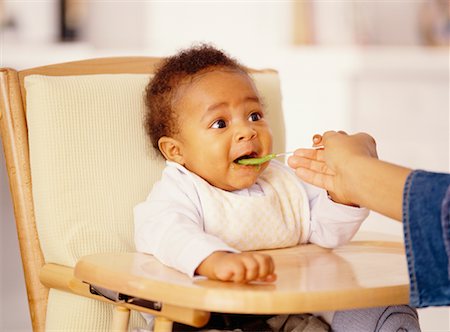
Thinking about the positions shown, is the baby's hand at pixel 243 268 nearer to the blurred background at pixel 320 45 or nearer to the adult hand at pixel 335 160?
the adult hand at pixel 335 160

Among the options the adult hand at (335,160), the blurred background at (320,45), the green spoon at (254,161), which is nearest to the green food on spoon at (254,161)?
the green spoon at (254,161)

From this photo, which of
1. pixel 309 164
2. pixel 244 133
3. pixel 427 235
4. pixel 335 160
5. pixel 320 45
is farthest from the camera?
pixel 320 45

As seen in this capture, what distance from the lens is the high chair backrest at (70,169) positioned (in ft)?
4.83

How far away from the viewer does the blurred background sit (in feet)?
10.3

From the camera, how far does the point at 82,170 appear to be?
1.50m

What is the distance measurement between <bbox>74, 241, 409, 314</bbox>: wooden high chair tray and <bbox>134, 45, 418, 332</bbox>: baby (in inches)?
3.6

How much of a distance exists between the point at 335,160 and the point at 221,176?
32 cm

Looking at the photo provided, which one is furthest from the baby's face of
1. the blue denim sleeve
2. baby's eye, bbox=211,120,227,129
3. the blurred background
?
the blurred background

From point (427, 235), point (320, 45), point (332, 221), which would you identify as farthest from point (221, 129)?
point (320, 45)

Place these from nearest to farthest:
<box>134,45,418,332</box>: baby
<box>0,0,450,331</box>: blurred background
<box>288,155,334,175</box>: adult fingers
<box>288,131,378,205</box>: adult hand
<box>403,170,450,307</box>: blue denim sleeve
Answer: <box>403,170,450,307</box>: blue denim sleeve, <box>288,131,378,205</box>: adult hand, <box>288,155,334,175</box>: adult fingers, <box>134,45,418,332</box>: baby, <box>0,0,450,331</box>: blurred background

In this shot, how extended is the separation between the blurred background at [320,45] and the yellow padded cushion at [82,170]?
1.46 m

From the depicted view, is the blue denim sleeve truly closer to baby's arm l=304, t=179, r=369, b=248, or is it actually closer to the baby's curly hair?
baby's arm l=304, t=179, r=369, b=248

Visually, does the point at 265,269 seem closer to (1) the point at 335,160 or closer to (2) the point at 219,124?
(1) the point at 335,160

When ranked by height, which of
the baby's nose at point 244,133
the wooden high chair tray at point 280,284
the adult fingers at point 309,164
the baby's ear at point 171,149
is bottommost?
the wooden high chair tray at point 280,284
